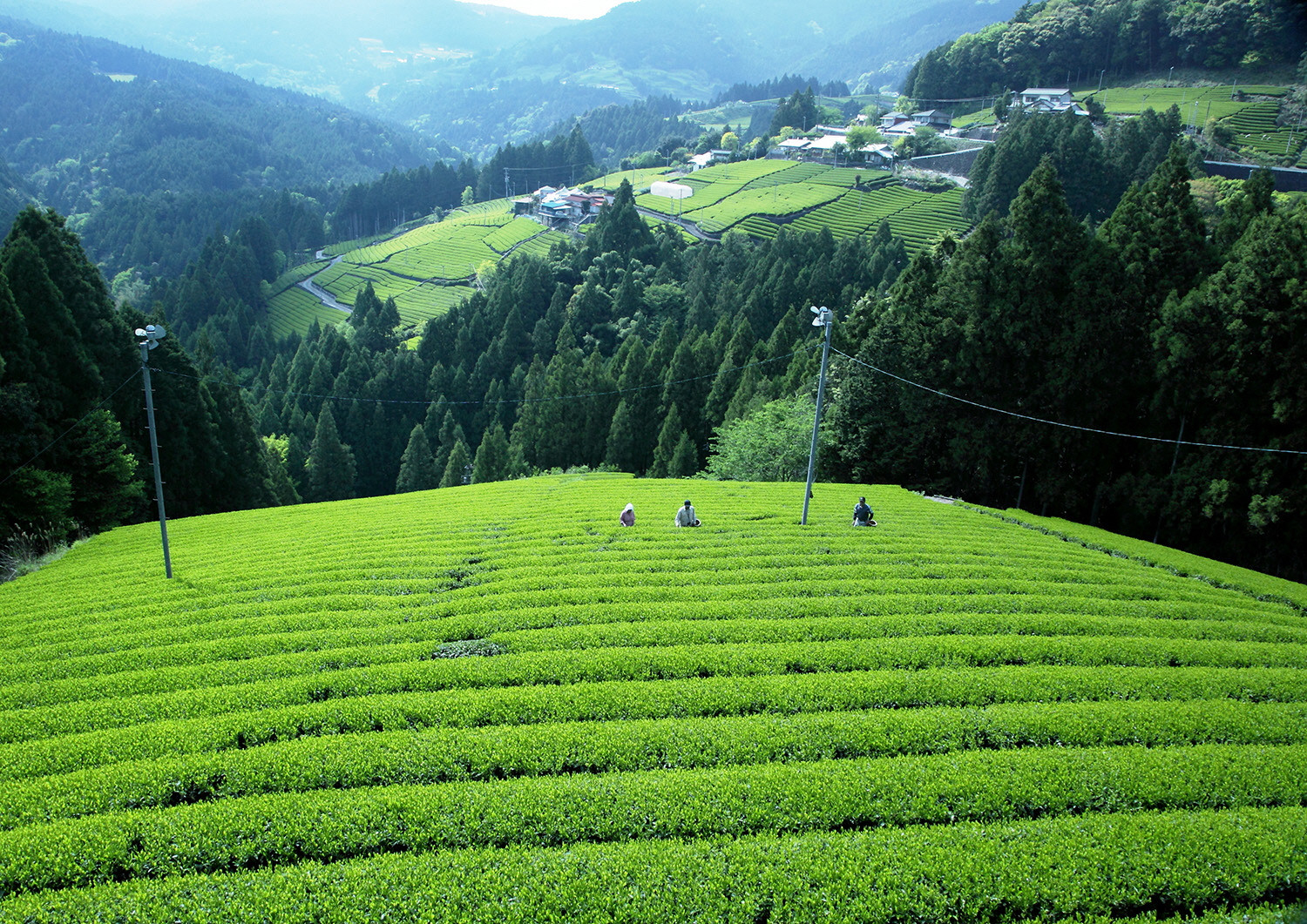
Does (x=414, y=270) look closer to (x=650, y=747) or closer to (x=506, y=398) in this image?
(x=506, y=398)

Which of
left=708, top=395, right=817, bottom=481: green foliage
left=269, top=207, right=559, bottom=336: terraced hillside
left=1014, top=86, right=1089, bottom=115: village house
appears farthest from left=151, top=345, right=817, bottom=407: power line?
left=1014, top=86, right=1089, bottom=115: village house

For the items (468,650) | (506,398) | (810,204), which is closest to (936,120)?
(810,204)

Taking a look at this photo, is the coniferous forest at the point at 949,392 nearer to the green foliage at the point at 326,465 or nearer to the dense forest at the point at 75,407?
the dense forest at the point at 75,407

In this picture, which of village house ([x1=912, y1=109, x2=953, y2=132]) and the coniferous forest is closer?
the coniferous forest

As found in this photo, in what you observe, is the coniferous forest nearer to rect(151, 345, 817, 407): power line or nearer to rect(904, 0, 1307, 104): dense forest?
rect(151, 345, 817, 407): power line

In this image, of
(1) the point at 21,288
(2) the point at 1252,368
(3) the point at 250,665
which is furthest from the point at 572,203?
(3) the point at 250,665

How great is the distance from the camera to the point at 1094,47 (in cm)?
14562

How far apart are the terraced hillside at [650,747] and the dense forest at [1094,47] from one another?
14014 centimetres

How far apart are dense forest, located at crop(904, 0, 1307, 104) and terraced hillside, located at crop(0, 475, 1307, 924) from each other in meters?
140

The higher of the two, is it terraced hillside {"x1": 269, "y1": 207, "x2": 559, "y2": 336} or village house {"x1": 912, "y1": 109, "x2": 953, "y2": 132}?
village house {"x1": 912, "y1": 109, "x2": 953, "y2": 132}

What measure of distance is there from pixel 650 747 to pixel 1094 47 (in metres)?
182

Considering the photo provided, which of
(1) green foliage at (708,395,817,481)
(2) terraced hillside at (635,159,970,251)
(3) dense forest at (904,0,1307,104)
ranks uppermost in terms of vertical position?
(3) dense forest at (904,0,1307,104)

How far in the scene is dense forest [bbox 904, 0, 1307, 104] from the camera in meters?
123

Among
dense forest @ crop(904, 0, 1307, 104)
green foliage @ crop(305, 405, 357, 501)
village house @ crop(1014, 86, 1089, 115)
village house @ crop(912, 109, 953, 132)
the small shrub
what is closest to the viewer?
the small shrub
